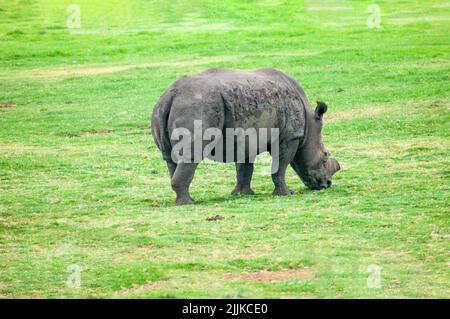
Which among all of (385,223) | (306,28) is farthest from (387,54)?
(385,223)

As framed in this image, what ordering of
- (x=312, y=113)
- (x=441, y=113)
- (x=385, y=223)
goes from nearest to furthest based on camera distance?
1. (x=385, y=223)
2. (x=312, y=113)
3. (x=441, y=113)

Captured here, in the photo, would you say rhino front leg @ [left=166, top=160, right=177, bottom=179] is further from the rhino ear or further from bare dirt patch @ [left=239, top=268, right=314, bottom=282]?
bare dirt patch @ [left=239, top=268, right=314, bottom=282]

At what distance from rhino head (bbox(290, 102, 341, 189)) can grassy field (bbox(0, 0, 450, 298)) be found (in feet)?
0.88

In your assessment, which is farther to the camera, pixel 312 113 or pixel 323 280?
pixel 312 113

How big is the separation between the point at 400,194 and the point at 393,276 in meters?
4.36

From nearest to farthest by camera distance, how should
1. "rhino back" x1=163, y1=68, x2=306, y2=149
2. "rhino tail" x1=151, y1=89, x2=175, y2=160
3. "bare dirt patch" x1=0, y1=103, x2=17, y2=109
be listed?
"rhino back" x1=163, y1=68, x2=306, y2=149 < "rhino tail" x1=151, y1=89, x2=175, y2=160 < "bare dirt patch" x1=0, y1=103, x2=17, y2=109

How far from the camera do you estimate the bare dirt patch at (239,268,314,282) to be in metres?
11.9

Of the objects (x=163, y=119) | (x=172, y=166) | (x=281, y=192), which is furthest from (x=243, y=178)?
(x=163, y=119)

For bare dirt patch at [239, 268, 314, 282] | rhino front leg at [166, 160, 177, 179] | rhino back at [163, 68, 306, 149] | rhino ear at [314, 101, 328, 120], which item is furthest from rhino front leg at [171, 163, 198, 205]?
bare dirt patch at [239, 268, 314, 282]

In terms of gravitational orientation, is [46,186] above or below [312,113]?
below

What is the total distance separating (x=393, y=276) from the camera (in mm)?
11859

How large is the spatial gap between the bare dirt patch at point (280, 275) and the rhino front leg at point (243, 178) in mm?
4496

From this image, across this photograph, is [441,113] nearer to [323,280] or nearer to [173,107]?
[173,107]

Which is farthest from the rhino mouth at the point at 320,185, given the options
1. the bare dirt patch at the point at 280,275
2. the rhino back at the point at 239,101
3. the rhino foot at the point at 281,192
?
the bare dirt patch at the point at 280,275
